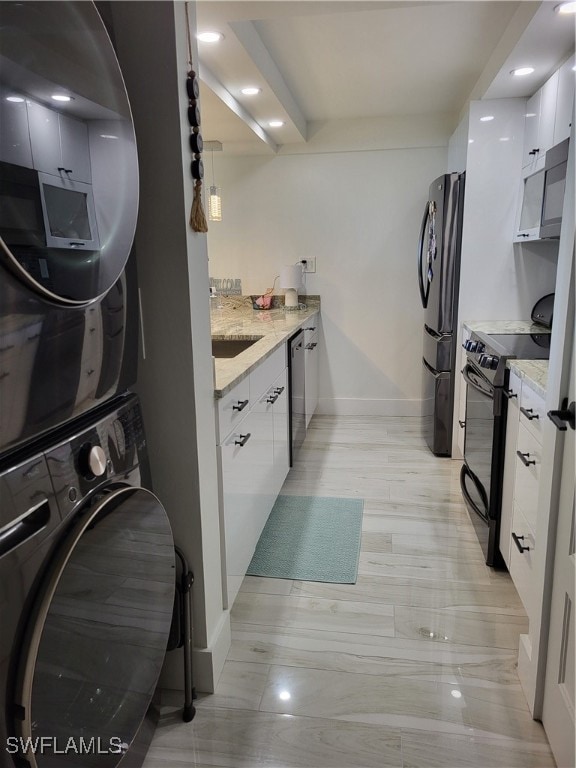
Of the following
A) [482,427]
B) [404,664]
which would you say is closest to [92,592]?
[404,664]

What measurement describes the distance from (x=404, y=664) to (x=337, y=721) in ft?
1.06

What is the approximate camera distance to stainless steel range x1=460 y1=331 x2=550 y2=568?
214 cm

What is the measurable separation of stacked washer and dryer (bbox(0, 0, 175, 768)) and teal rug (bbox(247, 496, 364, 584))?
1079 millimetres

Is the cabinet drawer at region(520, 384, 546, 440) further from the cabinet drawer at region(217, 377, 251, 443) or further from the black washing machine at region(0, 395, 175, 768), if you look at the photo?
the black washing machine at region(0, 395, 175, 768)

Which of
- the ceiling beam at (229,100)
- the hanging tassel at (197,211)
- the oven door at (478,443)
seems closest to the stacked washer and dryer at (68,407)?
the hanging tassel at (197,211)

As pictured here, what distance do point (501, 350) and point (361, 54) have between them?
1.71 meters

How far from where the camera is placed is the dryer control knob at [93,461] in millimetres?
949

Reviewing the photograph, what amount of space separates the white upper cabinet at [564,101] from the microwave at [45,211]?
2.25 metres

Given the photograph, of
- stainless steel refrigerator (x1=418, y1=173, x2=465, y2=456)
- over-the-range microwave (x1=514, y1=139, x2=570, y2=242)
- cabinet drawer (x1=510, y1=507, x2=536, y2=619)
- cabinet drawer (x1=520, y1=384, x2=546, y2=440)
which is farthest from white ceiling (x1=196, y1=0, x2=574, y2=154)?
cabinet drawer (x1=510, y1=507, x2=536, y2=619)

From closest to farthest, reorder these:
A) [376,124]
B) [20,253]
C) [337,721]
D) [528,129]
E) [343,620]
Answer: [20,253], [337,721], [343,620], [528,129], [376,124]

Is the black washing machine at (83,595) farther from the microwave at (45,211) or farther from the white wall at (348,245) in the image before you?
the white wall at (348,245)

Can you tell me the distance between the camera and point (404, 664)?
66.6 inches

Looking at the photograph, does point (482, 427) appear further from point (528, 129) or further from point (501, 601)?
point (528, 129)

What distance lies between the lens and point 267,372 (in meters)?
2.34
